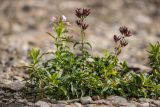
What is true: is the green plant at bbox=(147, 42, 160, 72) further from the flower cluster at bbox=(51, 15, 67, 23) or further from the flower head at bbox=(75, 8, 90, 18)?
the flower cluster at bbox=(51, 15, 67, 23)

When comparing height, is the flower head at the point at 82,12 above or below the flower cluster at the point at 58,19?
above

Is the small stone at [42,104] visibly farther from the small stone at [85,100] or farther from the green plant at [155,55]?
the green plant at [155,55]

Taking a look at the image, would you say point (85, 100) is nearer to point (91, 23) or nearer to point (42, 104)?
point (42, 104)

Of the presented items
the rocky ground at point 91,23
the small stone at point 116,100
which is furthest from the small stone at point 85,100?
the rocky ground at point 91,23

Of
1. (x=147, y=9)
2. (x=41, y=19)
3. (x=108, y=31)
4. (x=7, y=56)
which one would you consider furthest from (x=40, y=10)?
(x=7, y=56)

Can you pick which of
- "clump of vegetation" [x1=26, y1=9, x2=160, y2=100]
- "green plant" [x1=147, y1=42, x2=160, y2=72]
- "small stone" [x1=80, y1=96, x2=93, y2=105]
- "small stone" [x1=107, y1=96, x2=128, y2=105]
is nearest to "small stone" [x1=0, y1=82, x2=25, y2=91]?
"clump of vegetation" [x1=26, y1=9, x2=160, y2=100]

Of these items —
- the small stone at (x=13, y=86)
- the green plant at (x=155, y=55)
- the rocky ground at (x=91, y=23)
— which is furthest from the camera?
the rocky ground at (x=91, y=23)

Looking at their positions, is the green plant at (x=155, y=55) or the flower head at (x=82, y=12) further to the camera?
the green plant at (x=155, y=55)

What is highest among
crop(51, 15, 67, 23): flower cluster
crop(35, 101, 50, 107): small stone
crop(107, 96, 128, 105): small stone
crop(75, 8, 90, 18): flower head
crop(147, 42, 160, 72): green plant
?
crop(75, 8, 90, 18): flower head

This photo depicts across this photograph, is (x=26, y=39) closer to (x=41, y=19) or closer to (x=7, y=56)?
(x=41, y=19)

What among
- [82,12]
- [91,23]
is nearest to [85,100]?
[82,12]

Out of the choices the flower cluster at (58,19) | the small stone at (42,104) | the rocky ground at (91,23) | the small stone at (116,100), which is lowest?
the small stone at (42,104)
